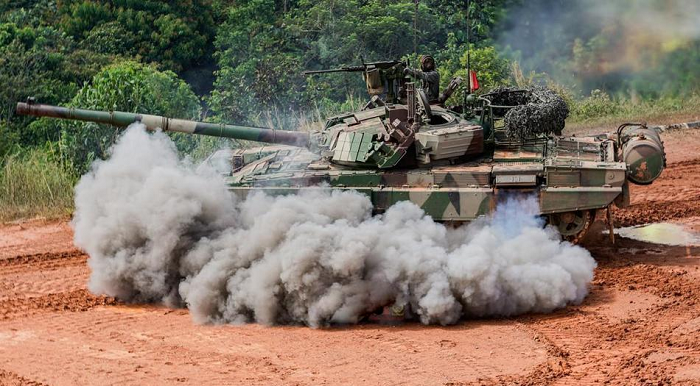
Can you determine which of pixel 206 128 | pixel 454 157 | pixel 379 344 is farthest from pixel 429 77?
pixel 379 344

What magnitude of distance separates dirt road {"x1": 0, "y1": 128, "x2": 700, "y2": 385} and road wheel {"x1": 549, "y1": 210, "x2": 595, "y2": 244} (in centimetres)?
69

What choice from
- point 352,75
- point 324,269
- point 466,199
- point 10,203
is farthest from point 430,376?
point 352,75

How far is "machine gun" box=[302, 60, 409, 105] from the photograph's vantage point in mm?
17969

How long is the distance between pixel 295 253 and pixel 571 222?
440 cm

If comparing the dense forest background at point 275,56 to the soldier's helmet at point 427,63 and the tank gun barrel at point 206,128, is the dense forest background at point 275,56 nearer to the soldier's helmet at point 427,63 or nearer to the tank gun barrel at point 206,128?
the soldier's helmet at point 427,63

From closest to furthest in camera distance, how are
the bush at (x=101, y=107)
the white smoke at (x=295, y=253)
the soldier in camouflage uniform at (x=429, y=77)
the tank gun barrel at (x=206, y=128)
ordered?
the white smoke at (x=295, y=253), the tank gun barrel at (x=206, y=128), the soldier in camouflage uniform at (x=429, y=77), the bush at (x=101, y=107)

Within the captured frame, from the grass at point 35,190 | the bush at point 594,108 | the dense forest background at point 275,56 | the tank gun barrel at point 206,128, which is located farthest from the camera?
the bush at point 594,108

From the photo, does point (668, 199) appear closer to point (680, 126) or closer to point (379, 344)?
point (680, 126)

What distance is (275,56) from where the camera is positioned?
31406mm

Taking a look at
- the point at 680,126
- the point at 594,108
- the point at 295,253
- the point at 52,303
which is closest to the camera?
the point at 295,253

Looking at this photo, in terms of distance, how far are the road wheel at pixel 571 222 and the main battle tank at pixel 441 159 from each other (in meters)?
0.01

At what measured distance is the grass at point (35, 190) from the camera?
23.1 m

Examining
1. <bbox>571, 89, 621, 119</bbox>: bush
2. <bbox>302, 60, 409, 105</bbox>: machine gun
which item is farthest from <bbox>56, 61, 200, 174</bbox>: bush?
<bbox>571, 89, 621, 119</bbox>: bush

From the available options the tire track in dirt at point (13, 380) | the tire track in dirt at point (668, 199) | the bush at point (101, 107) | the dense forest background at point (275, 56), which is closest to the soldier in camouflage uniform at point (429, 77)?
the dense forest background at point (275, 56)
